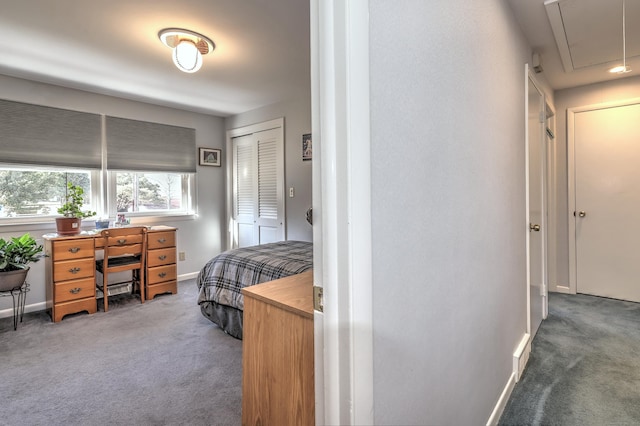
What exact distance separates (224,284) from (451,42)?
7.55ft

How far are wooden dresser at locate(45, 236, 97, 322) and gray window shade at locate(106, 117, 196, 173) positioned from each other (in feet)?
3.44

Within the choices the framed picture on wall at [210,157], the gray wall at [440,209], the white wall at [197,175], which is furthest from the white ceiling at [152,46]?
the gray wall at [440,209]

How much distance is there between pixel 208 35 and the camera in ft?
7.97

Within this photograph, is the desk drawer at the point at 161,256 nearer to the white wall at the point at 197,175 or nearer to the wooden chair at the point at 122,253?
the wooden chair at the point at 122,253

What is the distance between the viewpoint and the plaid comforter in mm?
2465

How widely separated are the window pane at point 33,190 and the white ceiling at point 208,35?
3.06 feet

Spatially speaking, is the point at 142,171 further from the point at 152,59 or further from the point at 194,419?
the point at 194,419

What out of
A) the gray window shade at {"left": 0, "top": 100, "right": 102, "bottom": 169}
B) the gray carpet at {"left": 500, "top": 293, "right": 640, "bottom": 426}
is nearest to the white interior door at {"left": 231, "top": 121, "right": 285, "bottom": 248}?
the gray window shade at {"left": 0, "top": 100, "right": 102, "bottom": 169}

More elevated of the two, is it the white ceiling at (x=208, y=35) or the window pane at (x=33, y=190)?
the white ceiling at (x=208, y=35)

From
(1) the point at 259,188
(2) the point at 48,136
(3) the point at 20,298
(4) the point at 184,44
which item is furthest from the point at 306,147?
(3) the point at 20,298

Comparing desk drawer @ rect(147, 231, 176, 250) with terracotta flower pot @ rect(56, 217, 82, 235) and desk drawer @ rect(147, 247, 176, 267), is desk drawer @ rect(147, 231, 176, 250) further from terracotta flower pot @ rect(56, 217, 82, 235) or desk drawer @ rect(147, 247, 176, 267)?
terracotta flower pot @ rect(56, 217, 82, 235)

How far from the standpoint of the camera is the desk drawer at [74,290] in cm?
304

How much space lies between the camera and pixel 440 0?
3.65ft

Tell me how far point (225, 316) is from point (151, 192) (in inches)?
92.2
